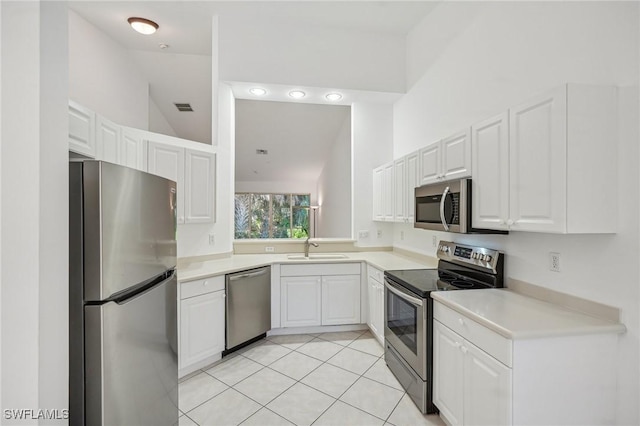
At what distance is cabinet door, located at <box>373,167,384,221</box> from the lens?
3.68m

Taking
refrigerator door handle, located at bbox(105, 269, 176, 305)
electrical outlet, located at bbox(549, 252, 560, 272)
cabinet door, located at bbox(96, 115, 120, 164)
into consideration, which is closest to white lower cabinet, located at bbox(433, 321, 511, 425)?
electrical outlet, located at bbox(549, 252, 560, 272)

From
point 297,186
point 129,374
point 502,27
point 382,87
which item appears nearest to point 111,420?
point 129,374

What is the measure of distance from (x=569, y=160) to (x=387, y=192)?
213 centimetres

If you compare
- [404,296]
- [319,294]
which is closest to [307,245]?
[319,294]

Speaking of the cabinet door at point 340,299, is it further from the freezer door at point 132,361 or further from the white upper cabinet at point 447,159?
the freezer door at point 132,361

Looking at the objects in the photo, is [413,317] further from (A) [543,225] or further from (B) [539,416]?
(A) [543,225]

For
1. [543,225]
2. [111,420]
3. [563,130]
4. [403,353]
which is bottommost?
[403,353]

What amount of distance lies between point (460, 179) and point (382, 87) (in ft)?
6.68

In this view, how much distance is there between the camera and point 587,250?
1535 millimetres

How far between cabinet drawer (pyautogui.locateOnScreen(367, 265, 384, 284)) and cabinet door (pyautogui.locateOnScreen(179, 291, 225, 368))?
152 centimetres

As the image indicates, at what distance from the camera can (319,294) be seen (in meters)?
3.30

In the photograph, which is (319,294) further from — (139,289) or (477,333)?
(139,289)

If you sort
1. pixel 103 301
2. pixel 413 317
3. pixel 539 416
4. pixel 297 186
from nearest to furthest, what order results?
pixel 103 301
pixel 539 416
pixel 413 317
pixel 297 186

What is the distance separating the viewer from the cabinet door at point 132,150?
7.83 ft
